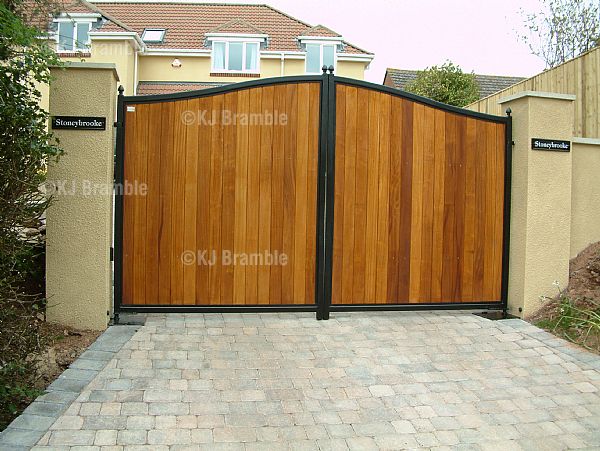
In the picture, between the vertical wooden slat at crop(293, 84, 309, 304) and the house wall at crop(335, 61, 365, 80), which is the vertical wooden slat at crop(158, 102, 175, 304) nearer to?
the vertical wooden slat at crop(293, 84, 309, 304)

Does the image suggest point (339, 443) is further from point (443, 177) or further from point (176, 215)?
point (443, 177)

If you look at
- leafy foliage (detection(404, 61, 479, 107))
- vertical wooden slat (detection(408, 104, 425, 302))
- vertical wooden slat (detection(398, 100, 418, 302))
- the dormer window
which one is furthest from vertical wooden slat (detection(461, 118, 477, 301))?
the dormer window

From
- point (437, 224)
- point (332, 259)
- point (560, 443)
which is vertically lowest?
point (560, 443)

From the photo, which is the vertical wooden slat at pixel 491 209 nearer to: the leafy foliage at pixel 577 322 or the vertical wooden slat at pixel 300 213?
the leafy foliage at pixel 577 322

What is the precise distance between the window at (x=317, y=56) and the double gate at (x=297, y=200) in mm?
17109

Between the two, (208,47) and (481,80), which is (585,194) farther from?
(208,47)

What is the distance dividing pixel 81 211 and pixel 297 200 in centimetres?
200

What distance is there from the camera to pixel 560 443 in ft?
11.7

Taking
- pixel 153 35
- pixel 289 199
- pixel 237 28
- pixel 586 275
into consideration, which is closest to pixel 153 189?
pixel 289 199

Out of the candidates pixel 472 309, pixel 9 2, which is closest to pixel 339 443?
pixel 472 309

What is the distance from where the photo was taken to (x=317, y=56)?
2223 centimetres

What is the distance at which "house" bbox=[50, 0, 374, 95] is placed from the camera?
20359 mm

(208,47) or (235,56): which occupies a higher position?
(208,47)

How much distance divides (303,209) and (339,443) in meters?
2.58
